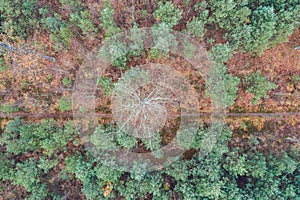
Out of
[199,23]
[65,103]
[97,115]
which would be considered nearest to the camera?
[199,23]

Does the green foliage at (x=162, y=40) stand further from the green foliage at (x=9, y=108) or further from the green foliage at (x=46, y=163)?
the green foliage at (x=9, y=108)

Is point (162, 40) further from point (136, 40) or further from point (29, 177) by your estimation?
point (29, 177)

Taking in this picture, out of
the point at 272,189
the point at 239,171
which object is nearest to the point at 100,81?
the point at 239,171

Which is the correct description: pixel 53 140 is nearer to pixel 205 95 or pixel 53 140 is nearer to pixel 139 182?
pixel 139 182

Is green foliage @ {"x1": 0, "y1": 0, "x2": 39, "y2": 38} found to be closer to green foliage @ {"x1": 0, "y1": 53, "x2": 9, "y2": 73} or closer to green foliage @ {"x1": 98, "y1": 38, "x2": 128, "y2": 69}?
green foliage @ {"x1": 0, "y1": 53, "x2": 9, "y2": 73}

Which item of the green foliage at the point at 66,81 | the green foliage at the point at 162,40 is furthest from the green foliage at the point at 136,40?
the green foliage at the point at 66,81

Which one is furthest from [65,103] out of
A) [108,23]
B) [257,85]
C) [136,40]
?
[257,85]
